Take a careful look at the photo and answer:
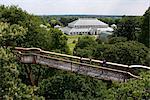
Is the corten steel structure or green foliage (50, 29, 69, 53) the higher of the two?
the corten steel structure

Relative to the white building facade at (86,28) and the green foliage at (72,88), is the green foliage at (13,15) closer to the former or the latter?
the green foliage at (72,88)

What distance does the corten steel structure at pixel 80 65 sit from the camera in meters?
10.6

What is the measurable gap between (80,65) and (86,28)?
8920cm

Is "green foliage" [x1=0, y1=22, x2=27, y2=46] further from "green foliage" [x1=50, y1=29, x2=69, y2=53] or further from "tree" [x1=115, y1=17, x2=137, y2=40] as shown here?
"tree" [x1=115, y1=17, x2=137, y2=40]

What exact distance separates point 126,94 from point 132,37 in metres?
37.7

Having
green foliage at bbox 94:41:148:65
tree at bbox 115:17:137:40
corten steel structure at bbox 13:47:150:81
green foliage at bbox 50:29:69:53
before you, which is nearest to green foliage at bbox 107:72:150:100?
corten steel structure at bbox 13:47:150:81

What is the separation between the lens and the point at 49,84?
14.8 m

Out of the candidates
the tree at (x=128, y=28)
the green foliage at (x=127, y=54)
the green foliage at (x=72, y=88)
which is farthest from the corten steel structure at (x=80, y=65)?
the tree at (x=128, y=28)

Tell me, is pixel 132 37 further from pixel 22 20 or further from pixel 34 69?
pixel 34 69

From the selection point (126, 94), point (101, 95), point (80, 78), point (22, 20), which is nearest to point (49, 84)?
point (80, 78)

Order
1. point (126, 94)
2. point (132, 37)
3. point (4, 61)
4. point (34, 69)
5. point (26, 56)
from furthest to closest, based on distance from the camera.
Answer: point (132, 37) < point (34, 69) < point (26, 56) < point (4, 61) < point (126, 94)

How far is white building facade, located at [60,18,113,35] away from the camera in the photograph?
3738 inches

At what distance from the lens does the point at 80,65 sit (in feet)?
39.4

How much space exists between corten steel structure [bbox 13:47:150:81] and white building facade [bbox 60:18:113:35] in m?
78.9
